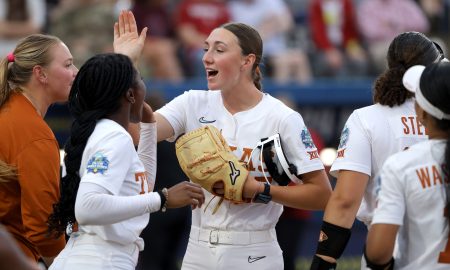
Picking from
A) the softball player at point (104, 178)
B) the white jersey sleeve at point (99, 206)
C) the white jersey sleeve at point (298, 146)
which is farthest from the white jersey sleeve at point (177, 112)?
the white jersey sleeve at point (99, 206)

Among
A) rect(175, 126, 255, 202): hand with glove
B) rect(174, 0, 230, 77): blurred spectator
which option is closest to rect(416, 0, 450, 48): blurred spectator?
rect(174, 0, 230, 77): blurred spectator

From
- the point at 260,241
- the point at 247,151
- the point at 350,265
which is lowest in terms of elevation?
the point at 350,265

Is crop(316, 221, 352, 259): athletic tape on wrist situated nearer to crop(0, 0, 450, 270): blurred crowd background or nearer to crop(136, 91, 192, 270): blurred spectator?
crop(0, 0, 450, 270): blurred crowd background

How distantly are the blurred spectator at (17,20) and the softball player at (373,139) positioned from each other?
19.1 feet

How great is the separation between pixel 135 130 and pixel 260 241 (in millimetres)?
944

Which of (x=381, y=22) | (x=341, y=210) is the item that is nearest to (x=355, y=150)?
(x=341, y=210)

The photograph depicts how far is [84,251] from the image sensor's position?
4531mm

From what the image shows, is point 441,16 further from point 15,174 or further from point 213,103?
point 15,174

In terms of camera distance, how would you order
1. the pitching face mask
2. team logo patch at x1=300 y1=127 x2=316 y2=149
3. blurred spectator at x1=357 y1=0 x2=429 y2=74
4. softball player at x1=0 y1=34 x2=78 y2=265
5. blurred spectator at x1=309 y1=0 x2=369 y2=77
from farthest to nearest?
blurred spectator at x1=357 y1=0 x2=429 y2=74, blurred spectator at x1=309 y1=0 x2=369 y2=77, team logo patch at x1=300 y1=127 x2=316 y2=149, the pitching face mask, softball player at x1=0 y1=34 x2=78 y2=265

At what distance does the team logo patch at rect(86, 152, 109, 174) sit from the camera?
438cm

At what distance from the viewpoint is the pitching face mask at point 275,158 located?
5.32 metres

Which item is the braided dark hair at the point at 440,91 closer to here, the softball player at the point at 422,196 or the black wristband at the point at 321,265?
the softball player at the point at 422,196

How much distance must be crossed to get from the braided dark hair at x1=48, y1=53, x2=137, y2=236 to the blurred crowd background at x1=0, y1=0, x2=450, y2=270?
312cm

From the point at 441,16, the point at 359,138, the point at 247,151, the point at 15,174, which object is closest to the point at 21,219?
the point at 15,174
